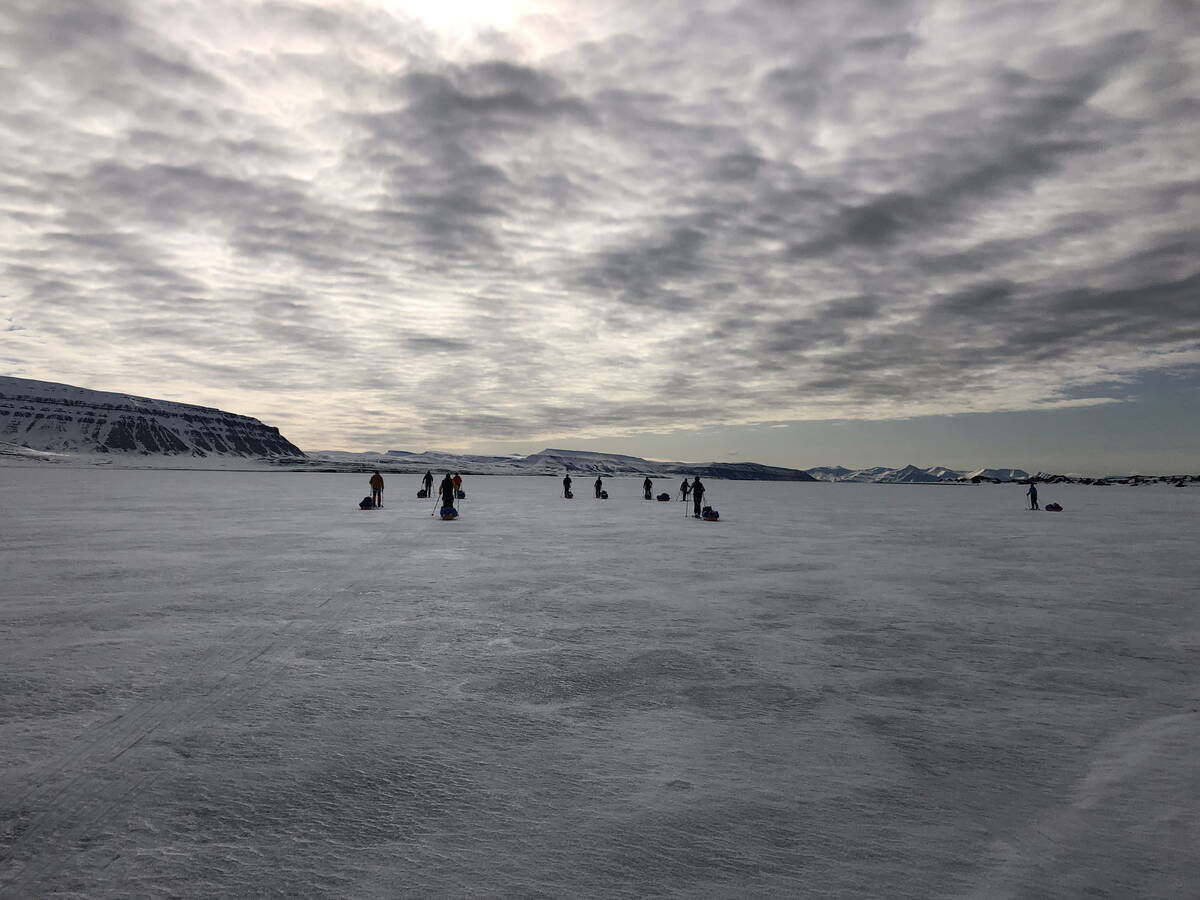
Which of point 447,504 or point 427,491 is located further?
point 427,491

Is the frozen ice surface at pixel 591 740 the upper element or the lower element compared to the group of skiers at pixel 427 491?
lower

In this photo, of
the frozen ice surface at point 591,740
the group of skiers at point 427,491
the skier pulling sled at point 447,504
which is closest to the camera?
the frozen ice surface at point 591,740

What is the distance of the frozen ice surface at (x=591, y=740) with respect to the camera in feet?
11.4

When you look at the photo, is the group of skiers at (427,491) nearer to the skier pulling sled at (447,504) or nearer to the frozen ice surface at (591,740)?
the skier pulling sled at (447,504)

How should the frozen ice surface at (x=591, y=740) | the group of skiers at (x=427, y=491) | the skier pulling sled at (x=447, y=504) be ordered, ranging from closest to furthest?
the frozen ice surface at (x=591, y=740) → the skier pulling sled at (x=447, y=504) → the group of skiers at (x=427, y=491)

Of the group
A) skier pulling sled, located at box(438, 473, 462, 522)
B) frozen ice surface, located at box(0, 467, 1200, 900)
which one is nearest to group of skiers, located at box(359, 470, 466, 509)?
skier pulling sled, located at box(438, 473, 462, 522)

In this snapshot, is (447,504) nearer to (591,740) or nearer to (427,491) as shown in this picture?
(427,491)

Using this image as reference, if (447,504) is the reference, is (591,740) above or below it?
below

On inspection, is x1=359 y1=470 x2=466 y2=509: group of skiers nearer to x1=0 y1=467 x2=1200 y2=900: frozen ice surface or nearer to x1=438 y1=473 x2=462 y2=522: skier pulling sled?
x1=438 y1=473 x2=462 y2=522: skier pulling sled

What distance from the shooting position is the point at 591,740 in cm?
520

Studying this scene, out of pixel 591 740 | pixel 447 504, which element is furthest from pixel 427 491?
pixel 591 740

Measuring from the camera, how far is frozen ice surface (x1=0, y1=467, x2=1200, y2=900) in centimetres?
348

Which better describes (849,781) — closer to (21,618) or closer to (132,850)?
(132,850)

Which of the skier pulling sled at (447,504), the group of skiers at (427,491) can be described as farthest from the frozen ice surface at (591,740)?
the group of skiers at (427,491)
